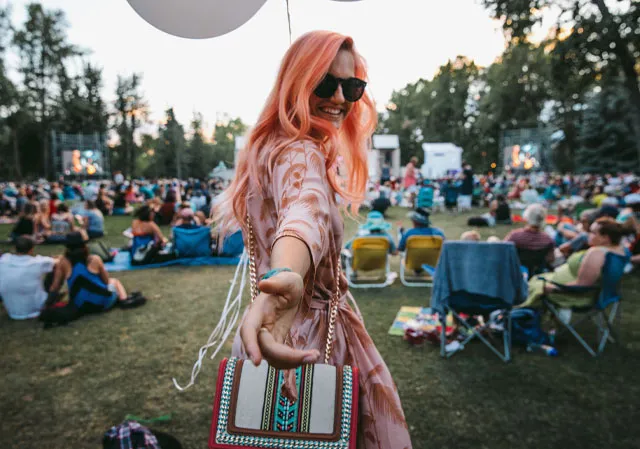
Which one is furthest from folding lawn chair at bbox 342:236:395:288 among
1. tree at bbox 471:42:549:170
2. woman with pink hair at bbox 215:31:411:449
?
tree at bbox 471:42:549:170

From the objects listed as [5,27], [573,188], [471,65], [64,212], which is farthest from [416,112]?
[64,212]

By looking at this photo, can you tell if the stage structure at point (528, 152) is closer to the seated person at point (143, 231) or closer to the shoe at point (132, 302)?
the seated person at point (143, 231)

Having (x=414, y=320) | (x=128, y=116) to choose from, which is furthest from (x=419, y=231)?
(x=128, y=116)

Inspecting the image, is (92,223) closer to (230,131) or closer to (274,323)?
(230,131)

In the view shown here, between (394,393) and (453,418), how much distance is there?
232 cm

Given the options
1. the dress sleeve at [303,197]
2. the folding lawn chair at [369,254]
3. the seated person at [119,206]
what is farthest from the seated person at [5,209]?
the dress sleeve at [303,197]

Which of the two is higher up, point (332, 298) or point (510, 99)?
point (510, 99)

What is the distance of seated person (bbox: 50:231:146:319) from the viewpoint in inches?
221

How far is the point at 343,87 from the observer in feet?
4.25

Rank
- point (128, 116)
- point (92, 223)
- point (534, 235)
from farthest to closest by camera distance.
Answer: point (128, 116)
point (92, 223)
point (534, 235)

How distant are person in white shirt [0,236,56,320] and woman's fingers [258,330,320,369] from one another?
20.7 feet

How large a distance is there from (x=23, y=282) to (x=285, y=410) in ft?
19.4

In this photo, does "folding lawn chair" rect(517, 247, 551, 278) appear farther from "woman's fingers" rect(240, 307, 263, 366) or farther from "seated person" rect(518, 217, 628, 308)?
"woman's fingers" rect(240, 307, 263, 366)

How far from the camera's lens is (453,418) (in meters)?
3.26
